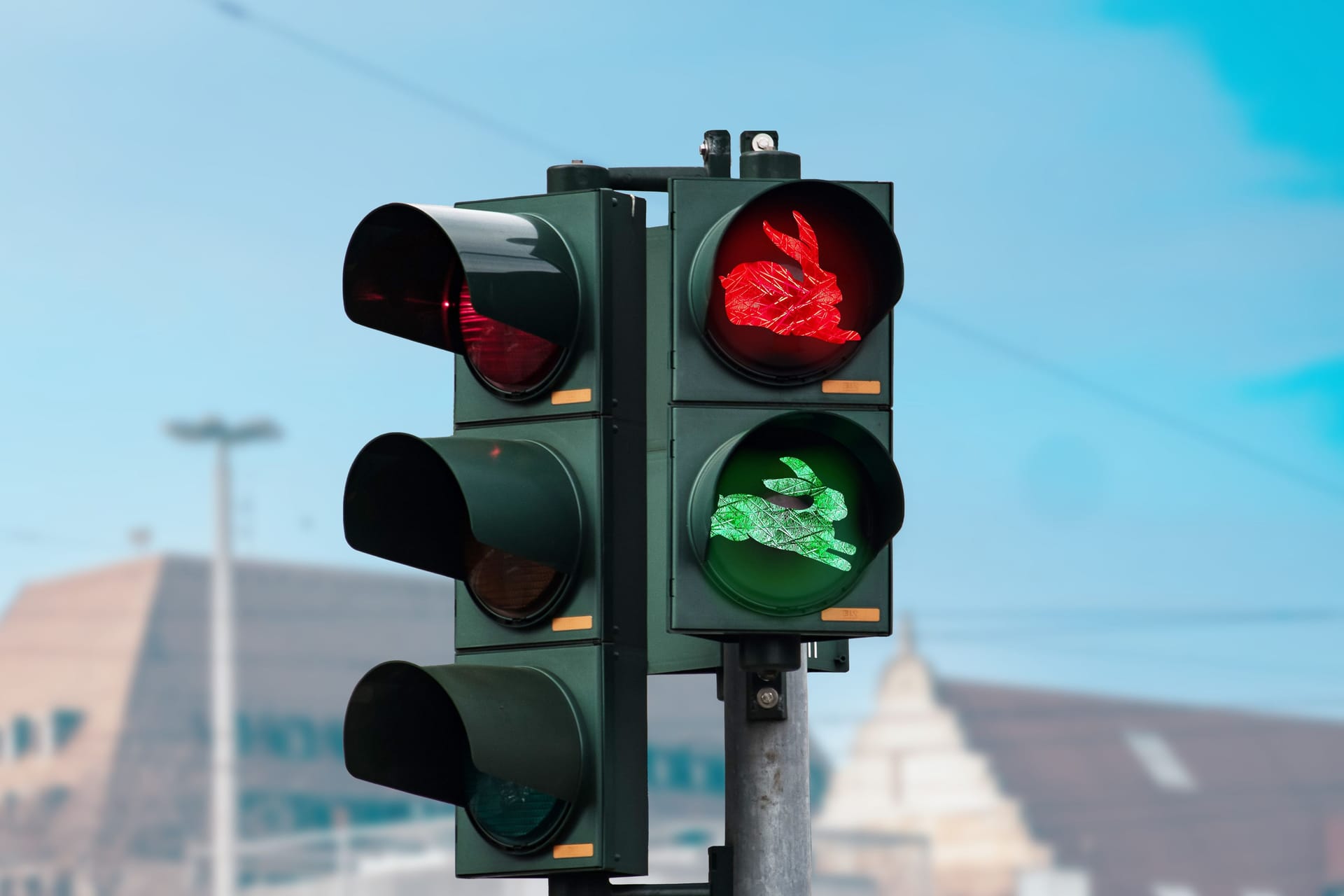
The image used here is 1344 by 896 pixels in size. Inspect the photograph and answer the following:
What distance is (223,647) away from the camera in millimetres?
85562

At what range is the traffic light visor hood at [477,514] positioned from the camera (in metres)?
4.48

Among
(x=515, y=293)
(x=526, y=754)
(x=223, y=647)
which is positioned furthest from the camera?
(x=223, y=647)

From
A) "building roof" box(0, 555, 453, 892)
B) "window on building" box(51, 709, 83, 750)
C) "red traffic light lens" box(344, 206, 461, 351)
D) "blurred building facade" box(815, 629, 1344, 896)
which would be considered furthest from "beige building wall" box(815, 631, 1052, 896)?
"red traffic light lens" box(344, 206, 461, 351)

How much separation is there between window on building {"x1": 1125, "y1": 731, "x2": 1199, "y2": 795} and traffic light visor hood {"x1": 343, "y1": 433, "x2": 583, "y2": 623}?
107575 mm

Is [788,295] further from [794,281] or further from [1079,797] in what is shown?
[1079,797]

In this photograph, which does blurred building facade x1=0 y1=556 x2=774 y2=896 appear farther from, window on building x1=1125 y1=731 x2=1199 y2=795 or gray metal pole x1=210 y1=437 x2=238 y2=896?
window on building x1=1125 y1=731 x2=1199 y2=795

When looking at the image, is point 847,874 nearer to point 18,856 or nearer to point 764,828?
point 18,856

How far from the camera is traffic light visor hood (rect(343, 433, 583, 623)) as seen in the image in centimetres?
448

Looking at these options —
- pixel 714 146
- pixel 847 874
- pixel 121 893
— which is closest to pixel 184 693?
pixel 121 893

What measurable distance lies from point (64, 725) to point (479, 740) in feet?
351

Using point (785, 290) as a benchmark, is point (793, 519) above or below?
below

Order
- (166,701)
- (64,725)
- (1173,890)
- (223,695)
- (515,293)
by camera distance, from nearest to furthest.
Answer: (515,293), (223,695), (166,701), (64,725), (1173,890)

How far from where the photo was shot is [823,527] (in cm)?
435

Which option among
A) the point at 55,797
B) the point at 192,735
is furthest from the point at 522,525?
the point at 192,735
